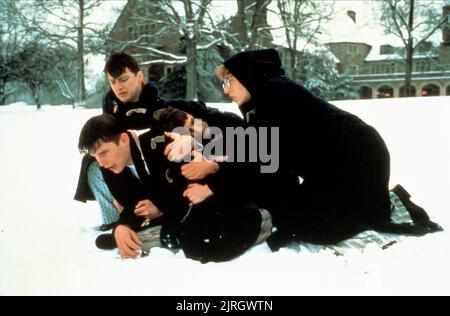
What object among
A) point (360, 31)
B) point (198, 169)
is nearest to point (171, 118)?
point (198, 169)

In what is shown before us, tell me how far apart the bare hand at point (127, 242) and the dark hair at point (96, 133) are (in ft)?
1.25

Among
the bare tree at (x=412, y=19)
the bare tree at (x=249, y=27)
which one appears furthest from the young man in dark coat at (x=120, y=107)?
the bare tree at (x=412, y=19)

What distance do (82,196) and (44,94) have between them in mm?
3035

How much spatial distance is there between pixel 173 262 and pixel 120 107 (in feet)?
2.82

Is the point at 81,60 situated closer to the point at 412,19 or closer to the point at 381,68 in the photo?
the point at 412,19

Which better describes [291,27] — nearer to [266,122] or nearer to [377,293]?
[266,122]

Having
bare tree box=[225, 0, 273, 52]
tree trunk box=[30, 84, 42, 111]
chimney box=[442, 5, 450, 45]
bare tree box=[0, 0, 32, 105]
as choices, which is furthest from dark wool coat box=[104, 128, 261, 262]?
bare tree box=[225, 0, 273, 52]

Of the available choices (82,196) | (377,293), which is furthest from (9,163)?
(377,293)

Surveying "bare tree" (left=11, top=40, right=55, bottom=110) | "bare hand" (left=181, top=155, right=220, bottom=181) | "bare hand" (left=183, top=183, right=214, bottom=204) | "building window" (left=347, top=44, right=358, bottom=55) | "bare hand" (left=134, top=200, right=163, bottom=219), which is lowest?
"bare hand" (left=134, top=200, right=163, bottom=219)

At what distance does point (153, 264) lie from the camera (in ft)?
4.91

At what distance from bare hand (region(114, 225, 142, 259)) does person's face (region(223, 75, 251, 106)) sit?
77cm

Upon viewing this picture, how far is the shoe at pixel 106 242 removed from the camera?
167cm

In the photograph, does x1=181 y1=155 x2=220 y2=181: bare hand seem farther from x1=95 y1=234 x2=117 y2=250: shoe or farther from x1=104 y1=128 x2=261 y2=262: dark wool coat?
x1=95 y1=234 x2=117 y2=250: shoe

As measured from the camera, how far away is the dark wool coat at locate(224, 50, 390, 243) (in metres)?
1.57
